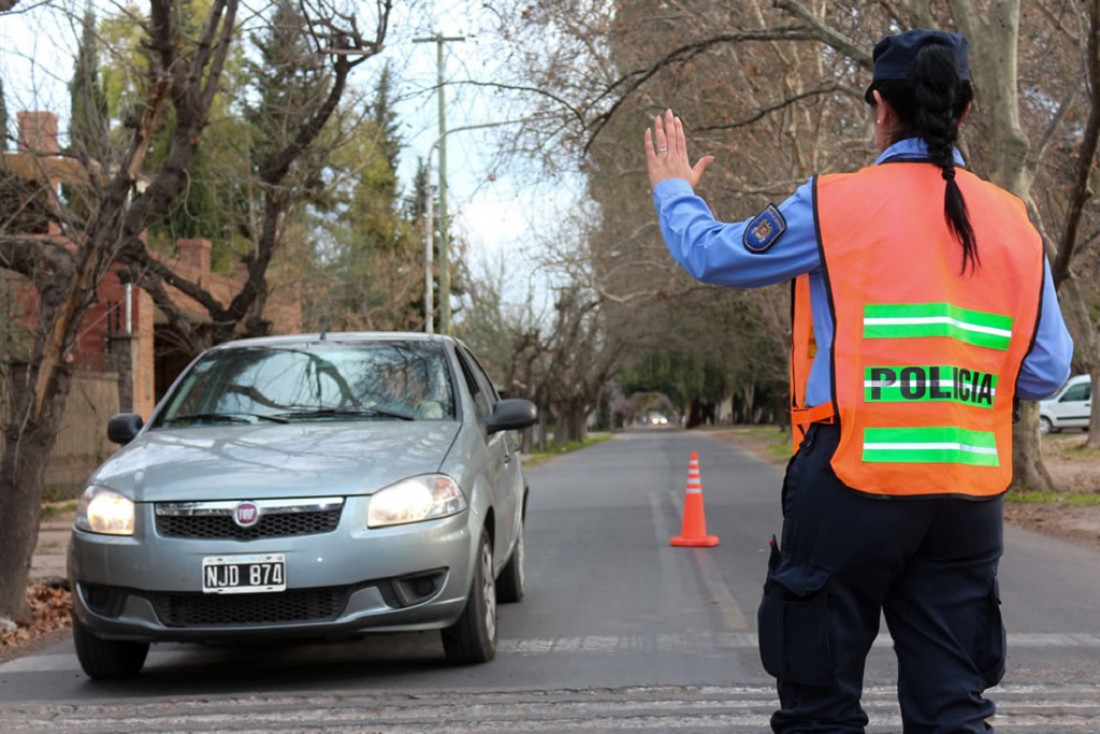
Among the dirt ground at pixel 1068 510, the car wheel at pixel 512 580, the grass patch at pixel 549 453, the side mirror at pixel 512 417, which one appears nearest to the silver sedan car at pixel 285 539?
the side mirror at pixel 512 417

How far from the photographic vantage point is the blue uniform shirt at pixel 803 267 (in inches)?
116

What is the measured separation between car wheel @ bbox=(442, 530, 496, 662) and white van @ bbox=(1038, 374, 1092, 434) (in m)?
35.3

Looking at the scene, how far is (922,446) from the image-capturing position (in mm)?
2799

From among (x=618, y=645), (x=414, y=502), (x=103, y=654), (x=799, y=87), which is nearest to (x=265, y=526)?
(x=414, y=502)

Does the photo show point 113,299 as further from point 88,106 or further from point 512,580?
point 512,580

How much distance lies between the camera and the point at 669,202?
10.4 ft

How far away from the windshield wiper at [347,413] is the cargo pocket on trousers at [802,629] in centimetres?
463

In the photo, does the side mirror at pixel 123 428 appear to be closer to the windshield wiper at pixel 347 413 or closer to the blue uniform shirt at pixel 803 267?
the windshield wiper at pixel 347 413

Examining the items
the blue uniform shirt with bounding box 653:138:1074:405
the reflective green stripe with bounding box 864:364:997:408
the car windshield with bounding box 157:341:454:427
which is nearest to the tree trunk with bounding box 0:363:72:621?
the car windshield with bounding box 157:341:454:427

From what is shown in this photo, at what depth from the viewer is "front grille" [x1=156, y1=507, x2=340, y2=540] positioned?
241 inches

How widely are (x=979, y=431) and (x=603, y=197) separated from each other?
2842 centimetres

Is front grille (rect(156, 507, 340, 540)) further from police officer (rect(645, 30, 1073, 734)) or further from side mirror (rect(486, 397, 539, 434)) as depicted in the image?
police officer (rect(645, 30, 1073, 734))

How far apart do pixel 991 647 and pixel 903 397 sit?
0.57m

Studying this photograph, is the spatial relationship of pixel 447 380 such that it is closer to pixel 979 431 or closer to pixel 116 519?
pixel 116 519
